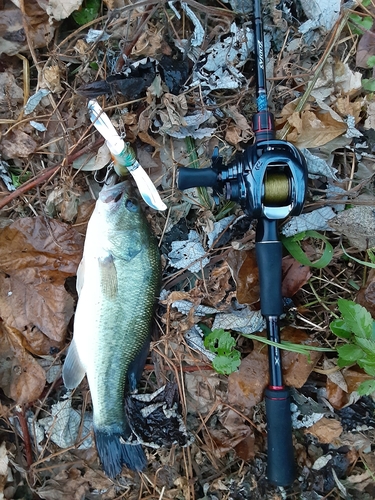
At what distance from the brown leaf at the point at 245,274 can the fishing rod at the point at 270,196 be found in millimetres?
175

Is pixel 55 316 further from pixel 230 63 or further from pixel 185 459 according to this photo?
pixel 230 63

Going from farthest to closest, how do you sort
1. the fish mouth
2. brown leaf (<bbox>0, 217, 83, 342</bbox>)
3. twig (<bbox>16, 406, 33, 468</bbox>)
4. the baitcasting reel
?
twig (<bbox>16, 406, 33, 468</bbox>) → brown leaf (<bbox>0, 217, 83, 342</bbox>) → the fish mouth → the baitcasting reel

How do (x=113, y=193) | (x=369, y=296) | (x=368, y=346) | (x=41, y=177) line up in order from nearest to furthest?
(x=368, y=346) → (x=113, y=193) → (x=369, y=296) → (x=41, y=177)

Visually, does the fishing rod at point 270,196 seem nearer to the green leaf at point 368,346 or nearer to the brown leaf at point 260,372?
the brown leaf at point 260,372

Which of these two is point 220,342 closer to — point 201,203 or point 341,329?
point 341,329

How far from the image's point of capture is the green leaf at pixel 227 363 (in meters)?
2.20

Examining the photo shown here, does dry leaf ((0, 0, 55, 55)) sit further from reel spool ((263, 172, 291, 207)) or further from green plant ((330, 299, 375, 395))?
green plant ((330, 299, 375, 395))

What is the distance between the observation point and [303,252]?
2203mm

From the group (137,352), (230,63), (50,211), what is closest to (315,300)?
(137,352)

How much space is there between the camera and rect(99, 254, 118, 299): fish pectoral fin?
2070mm

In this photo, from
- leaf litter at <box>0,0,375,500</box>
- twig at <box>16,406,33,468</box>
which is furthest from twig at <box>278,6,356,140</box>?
twig at <box>16,406,33,468</box>

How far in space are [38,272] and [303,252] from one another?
1.51 meters

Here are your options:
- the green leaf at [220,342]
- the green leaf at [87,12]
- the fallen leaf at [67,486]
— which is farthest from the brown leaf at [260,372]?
the green leaf at [87,12]

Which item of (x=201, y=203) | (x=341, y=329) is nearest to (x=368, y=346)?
(x=341, y=329)
